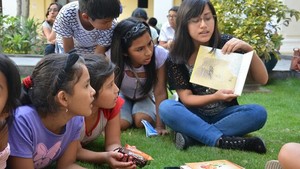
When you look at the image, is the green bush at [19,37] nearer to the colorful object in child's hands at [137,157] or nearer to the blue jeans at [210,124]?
the blue jeans at [210,124]

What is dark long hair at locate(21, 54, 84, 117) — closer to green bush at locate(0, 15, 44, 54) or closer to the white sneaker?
the white sneaker

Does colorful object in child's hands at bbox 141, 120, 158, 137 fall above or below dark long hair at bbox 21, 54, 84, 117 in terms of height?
below

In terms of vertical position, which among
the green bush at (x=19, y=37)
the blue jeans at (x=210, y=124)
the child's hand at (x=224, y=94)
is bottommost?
the green bush at (x=19, y=37)

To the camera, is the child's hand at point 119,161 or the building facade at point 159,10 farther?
the building facade at point 159,10

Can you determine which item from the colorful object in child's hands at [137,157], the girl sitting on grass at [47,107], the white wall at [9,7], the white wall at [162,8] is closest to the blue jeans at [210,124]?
the colorful object in child's hands at [137,157]

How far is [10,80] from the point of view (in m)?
1.41

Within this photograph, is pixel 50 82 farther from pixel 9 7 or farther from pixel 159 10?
pixel 9 7

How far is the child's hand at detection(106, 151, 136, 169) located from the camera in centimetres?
182

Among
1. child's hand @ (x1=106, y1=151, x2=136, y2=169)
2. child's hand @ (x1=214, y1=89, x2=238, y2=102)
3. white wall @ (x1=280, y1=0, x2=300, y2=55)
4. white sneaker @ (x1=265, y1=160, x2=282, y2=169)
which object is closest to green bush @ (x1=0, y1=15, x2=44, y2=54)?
white wall @ (x1=280, y1=0, x2=300, y2=55)

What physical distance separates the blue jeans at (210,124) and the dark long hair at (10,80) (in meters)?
1.11

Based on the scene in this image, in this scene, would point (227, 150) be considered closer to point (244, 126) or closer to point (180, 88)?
point (244, 126)

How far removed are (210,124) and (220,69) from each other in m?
0.34

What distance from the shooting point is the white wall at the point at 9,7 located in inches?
449

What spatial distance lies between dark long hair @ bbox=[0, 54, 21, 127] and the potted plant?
11.0 feet
